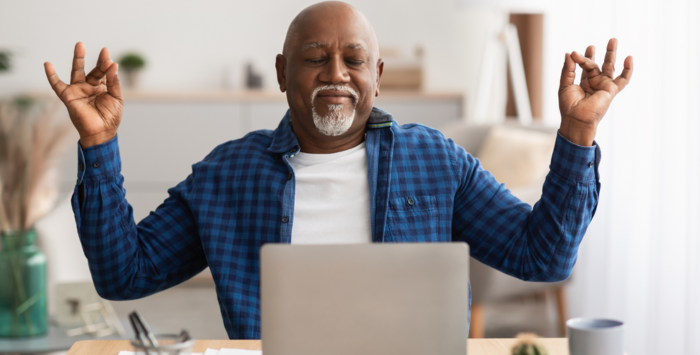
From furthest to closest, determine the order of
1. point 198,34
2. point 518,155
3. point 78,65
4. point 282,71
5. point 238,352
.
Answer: point 198,34
point 518,155
point 282,71
point 78,65
point 238,352

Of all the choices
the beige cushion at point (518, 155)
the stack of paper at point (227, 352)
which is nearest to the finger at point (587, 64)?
the stack of paper at point (227, 352)

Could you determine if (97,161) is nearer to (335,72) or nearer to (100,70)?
(100,70)

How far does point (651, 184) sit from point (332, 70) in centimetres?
132

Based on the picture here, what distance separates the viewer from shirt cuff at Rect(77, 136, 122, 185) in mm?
1088

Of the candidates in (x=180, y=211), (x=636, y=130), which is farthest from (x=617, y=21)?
(x=180, y=211)

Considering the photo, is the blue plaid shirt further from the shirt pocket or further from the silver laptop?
the silver laptop

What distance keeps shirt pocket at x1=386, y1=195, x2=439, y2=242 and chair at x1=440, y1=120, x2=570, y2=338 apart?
1.17 m

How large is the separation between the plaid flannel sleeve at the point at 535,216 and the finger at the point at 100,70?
2.11 ft

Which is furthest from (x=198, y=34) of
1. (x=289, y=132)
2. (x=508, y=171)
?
(x=289, y=132)

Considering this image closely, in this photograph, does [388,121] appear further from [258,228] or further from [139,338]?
[139,338]

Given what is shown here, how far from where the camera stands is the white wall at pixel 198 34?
13.4 ft

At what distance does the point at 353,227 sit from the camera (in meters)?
1.24

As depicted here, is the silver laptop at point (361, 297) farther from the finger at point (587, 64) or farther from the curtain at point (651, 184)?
the curtain at point (651, 184)

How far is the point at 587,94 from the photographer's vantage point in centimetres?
112
